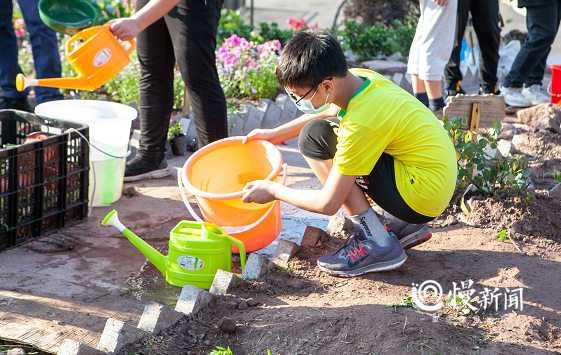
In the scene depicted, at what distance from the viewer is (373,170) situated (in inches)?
80.9

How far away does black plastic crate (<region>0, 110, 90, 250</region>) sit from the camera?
2.24 meters

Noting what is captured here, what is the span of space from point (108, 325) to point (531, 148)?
3.26 metres

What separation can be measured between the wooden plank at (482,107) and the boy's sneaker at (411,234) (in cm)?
97

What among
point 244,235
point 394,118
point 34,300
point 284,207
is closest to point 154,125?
point 284,207

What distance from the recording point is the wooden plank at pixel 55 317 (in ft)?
5.19

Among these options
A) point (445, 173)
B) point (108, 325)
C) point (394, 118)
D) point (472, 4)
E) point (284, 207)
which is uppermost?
point (472, 4)

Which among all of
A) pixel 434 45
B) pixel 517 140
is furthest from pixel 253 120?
pixel 517 140

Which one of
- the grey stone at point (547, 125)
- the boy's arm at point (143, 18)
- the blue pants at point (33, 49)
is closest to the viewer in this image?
the boy's arm at point (143, 18)

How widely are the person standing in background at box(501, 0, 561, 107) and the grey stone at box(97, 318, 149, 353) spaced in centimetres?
467

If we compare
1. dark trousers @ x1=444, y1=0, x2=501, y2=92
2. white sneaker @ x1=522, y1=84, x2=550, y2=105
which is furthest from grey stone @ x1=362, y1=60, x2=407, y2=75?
white sneaker @ x1=522, y1=84, x2=550, y2=105

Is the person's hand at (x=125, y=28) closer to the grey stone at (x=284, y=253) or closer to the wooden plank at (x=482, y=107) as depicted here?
the grey stone at (x=284, y=253)

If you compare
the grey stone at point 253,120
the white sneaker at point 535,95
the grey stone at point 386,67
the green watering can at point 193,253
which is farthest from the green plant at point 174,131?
the white sneaker at point 535,95

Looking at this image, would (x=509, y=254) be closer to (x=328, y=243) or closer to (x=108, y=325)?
(x=328, y=243)

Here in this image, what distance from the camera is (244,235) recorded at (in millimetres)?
2309
